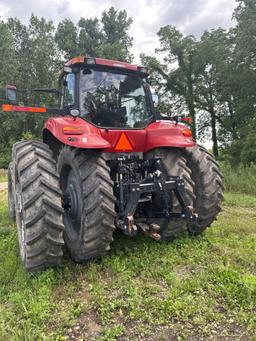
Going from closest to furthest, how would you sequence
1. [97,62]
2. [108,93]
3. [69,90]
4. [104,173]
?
[104,173], [97,62], [108,93], [69,90]

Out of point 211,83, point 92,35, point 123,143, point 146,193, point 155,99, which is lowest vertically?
point 146,193

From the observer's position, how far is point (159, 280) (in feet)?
9.88

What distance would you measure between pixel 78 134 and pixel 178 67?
2441 centimetres

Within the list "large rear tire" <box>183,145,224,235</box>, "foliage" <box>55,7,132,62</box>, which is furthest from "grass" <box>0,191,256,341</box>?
"foliage" <box>55,7,132,62</box>

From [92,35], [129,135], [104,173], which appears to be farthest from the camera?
[92,35]

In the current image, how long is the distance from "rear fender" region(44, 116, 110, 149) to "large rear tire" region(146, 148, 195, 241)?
2.73ft

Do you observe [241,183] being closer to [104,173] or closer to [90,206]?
[104,173]

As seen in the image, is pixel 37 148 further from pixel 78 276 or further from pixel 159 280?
pixel 159 280

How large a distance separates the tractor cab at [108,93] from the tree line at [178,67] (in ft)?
28.3

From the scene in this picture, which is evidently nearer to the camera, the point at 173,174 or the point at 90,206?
the point at 90,206

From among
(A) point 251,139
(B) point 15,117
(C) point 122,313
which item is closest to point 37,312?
(C) point 122,313

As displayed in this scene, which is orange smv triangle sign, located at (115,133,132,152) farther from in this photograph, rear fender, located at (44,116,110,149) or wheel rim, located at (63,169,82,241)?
wheel rim, located at (63,169,82,241)

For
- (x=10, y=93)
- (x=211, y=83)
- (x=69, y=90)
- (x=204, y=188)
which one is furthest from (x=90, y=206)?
→ (x=211, y=83)

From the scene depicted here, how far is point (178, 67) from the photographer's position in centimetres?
2578
